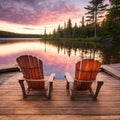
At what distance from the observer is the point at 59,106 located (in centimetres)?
386

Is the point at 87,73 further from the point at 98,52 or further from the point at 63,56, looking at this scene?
the point at 98,52

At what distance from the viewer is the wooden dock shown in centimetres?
339

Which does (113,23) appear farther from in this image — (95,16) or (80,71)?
(80,71)

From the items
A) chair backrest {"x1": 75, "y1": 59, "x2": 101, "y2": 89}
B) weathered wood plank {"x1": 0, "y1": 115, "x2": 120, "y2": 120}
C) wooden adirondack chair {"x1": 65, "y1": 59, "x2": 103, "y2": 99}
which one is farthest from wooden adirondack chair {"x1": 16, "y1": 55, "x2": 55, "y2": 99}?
weathered wood plank {"x1": 0, "y1": 115, "x2": 120, "y2": 120}

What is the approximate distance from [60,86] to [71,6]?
41.8 m

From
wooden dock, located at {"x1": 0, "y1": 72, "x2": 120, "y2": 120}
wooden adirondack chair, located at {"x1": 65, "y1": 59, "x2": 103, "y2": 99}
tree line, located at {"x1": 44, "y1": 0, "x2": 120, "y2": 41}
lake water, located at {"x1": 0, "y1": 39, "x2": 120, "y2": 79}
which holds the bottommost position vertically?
lake water, located at {"x1": 0, "y1": 39, "x2": 120, "y2": 79}

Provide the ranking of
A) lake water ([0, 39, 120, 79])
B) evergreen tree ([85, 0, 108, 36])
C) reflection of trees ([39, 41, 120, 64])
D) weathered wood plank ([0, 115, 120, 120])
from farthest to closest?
evergreen tree ([85, 0, 108, 36]) → reflection of trees ([39, 41, 120, 64]) → lake water ([0, 39, 120, 79]) → weathered wood plank ([0, 115, 120, 120])

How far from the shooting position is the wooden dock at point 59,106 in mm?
3393

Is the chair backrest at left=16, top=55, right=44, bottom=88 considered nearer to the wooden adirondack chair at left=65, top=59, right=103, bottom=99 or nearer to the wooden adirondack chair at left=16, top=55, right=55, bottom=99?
the wooden adirondack chair at left=16, top=55, right=55, bottom=99

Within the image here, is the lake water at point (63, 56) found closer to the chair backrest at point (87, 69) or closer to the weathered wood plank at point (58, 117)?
the chair backrest at point (87, 69)

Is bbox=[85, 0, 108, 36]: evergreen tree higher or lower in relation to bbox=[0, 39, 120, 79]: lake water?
higher

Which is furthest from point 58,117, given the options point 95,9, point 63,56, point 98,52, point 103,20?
point 103,20

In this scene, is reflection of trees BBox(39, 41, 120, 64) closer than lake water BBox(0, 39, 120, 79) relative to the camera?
No

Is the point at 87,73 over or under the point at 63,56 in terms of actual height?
over
